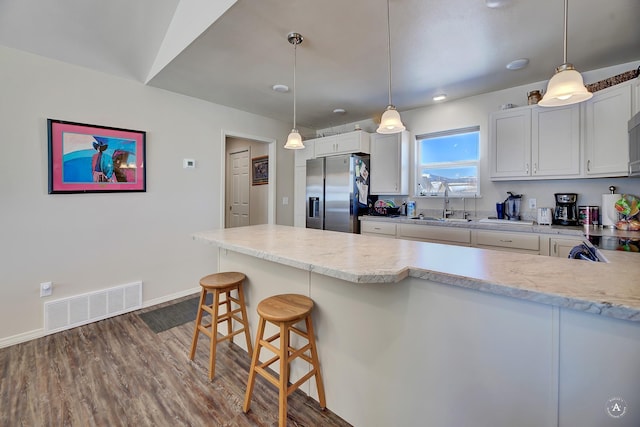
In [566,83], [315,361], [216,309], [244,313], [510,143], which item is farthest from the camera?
[510,143]

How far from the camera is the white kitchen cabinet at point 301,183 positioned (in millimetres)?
4535

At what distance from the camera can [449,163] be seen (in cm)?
371

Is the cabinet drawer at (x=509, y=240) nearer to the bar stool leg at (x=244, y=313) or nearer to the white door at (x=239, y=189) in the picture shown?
the bar stool leg at (x=244, y=313)

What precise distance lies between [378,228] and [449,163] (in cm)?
133

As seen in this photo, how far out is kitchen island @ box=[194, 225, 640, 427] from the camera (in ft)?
2.95

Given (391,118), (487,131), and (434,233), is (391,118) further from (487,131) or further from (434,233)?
(487,131)

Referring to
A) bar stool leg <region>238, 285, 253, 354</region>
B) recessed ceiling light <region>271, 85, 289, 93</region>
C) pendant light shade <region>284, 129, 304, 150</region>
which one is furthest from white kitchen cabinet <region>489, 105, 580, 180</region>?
bar stool leg <region>238, 285, 253, 354</region>

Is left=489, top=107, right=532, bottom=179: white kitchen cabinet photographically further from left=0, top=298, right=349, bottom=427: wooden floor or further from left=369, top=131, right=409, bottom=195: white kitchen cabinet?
left=0, top=298, right=349, bottom=427: wooden floor

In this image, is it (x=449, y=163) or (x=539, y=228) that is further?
(x=449, y=163)

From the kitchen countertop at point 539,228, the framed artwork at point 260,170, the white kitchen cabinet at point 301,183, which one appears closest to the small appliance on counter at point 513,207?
the kitchen countertop at point 539,228

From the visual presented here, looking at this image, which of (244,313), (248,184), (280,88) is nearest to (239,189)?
(248,184)

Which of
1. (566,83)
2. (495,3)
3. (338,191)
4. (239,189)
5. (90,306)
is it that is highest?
(495,3)

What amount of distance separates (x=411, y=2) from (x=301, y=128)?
3.36m

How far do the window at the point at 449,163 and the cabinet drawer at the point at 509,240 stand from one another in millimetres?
791
